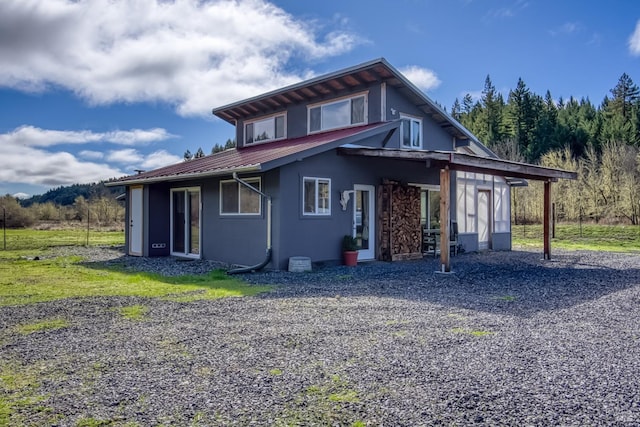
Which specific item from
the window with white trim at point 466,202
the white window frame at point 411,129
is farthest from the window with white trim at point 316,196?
the window with white trim at point 466,202

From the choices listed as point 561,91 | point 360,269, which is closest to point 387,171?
point 360,269

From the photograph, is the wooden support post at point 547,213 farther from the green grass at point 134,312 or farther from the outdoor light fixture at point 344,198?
the green grass at point 134,312

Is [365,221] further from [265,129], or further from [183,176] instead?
[265,129]

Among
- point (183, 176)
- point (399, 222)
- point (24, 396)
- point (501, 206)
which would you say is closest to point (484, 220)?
point (501, 206)

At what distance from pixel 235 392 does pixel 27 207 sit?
3248 cm

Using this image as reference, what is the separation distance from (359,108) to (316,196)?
353cm

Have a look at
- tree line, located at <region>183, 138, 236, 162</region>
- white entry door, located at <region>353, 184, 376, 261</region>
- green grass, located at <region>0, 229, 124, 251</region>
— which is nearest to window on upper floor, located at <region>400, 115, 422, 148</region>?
white entry door, located at <region>353, 184, 376, 261</region>

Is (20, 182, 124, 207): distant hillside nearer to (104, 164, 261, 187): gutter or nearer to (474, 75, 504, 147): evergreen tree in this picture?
(104, 164, 261, 187): gutter

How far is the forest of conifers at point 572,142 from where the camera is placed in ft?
101

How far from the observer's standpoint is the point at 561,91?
59.1 metres

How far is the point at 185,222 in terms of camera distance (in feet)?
41.8

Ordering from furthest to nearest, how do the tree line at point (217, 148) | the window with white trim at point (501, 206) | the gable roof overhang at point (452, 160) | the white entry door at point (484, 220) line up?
the tree line at point (217, 148) → the window with white trim at point (501, 206) → the white entry door at point (484, 220) → the gable roof overhang at point (452, 160)

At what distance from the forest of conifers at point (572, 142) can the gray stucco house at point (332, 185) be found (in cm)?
1828

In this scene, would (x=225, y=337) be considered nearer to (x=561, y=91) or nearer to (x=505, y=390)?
(x=505, y=390)
